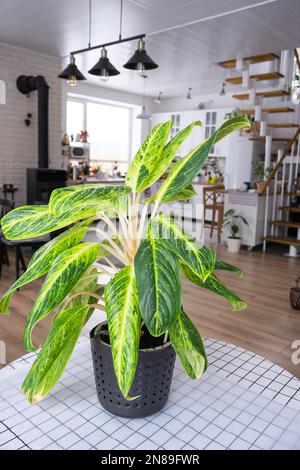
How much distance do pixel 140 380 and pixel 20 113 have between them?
6.18 meters

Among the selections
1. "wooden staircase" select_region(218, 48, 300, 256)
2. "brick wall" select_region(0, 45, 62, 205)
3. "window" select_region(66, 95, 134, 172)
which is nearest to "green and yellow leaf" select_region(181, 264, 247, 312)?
"wooden staircase" select_region(218, 48, 300, 256)

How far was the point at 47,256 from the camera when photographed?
Result: 0.84 meters

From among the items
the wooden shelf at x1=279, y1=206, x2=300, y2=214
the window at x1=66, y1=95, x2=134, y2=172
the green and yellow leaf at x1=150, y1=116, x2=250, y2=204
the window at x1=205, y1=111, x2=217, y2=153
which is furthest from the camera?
the window at x1=205, y1=111, x2=217, y2=153

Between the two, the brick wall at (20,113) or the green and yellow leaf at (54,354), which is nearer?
the green and yellow leaf at (54,354)

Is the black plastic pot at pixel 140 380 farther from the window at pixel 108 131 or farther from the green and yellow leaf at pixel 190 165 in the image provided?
the window at pixel 108 131

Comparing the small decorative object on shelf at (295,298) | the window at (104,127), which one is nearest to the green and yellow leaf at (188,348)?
the small decorative object on shelf at (295,298)

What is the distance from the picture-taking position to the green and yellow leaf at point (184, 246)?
67 centimetres

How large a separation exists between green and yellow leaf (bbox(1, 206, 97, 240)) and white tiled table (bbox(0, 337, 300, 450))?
40 centimetres

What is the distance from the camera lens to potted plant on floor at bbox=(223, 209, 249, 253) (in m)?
6.15

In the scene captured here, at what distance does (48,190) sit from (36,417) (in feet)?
17.9

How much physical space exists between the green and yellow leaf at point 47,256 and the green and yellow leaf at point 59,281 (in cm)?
6

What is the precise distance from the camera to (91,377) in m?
1.04

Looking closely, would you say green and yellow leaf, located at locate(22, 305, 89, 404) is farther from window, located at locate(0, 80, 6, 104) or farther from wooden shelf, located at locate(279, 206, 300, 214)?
wooden shelf, located at locate(279, 206, 300, 214)

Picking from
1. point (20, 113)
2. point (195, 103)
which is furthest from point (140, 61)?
point (195, 103)
